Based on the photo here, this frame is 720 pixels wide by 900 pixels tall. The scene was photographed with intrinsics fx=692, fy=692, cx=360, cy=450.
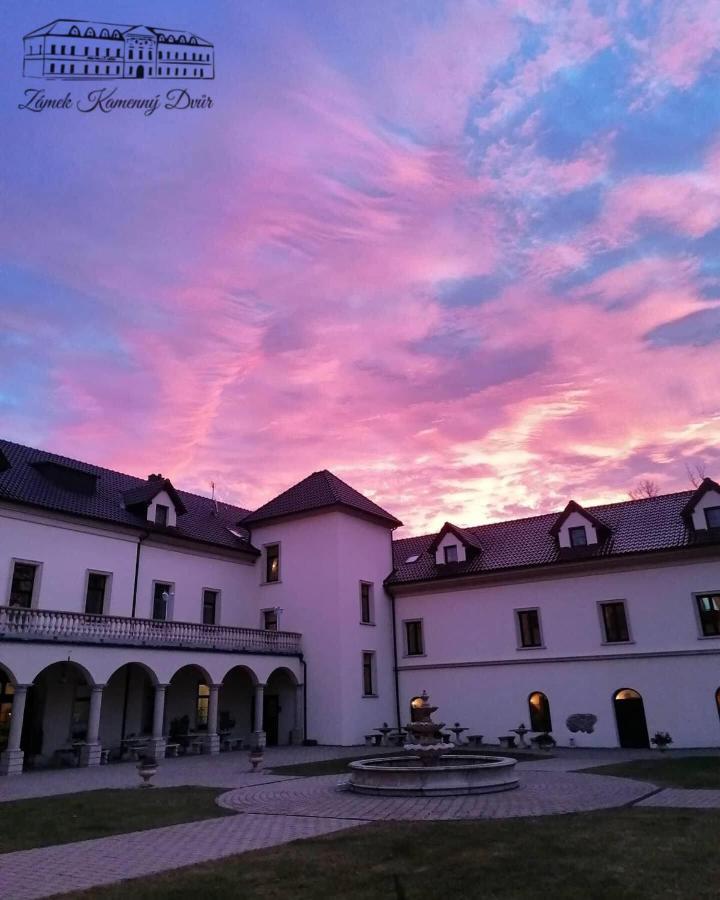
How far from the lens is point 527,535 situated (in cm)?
3306

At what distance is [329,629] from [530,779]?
15400 millimetres

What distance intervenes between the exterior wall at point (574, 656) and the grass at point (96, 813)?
17.2 metres

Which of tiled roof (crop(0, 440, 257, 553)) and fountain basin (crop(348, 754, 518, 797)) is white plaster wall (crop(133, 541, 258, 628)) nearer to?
tiled roof (crop(0, 440, 257, 553))

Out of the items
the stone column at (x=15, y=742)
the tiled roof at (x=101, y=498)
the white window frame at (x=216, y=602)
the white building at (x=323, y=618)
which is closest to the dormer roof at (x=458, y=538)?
the white building at (x=323, y=618)

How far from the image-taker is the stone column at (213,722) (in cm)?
2653

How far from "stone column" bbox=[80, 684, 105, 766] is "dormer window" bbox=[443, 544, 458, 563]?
16.9 meters

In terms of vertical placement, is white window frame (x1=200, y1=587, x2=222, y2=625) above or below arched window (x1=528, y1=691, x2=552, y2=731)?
above

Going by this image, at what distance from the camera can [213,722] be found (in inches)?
1057

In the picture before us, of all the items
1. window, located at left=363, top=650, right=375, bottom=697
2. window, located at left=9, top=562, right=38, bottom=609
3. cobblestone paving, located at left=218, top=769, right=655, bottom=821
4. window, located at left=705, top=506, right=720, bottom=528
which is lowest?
cobblestone paving, located at left=218, top=769, right=655, bottom=821

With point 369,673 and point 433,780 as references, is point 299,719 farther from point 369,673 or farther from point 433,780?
point 433,780

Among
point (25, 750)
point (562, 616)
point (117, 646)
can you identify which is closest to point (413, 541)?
point (562, 616)

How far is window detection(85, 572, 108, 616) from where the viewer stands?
26.4 meters

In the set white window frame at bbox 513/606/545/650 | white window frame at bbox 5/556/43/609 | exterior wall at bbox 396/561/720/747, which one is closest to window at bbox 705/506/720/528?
Answer: exterior wall at bbox 396/561/720/747

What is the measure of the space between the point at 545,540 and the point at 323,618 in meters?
10.8
